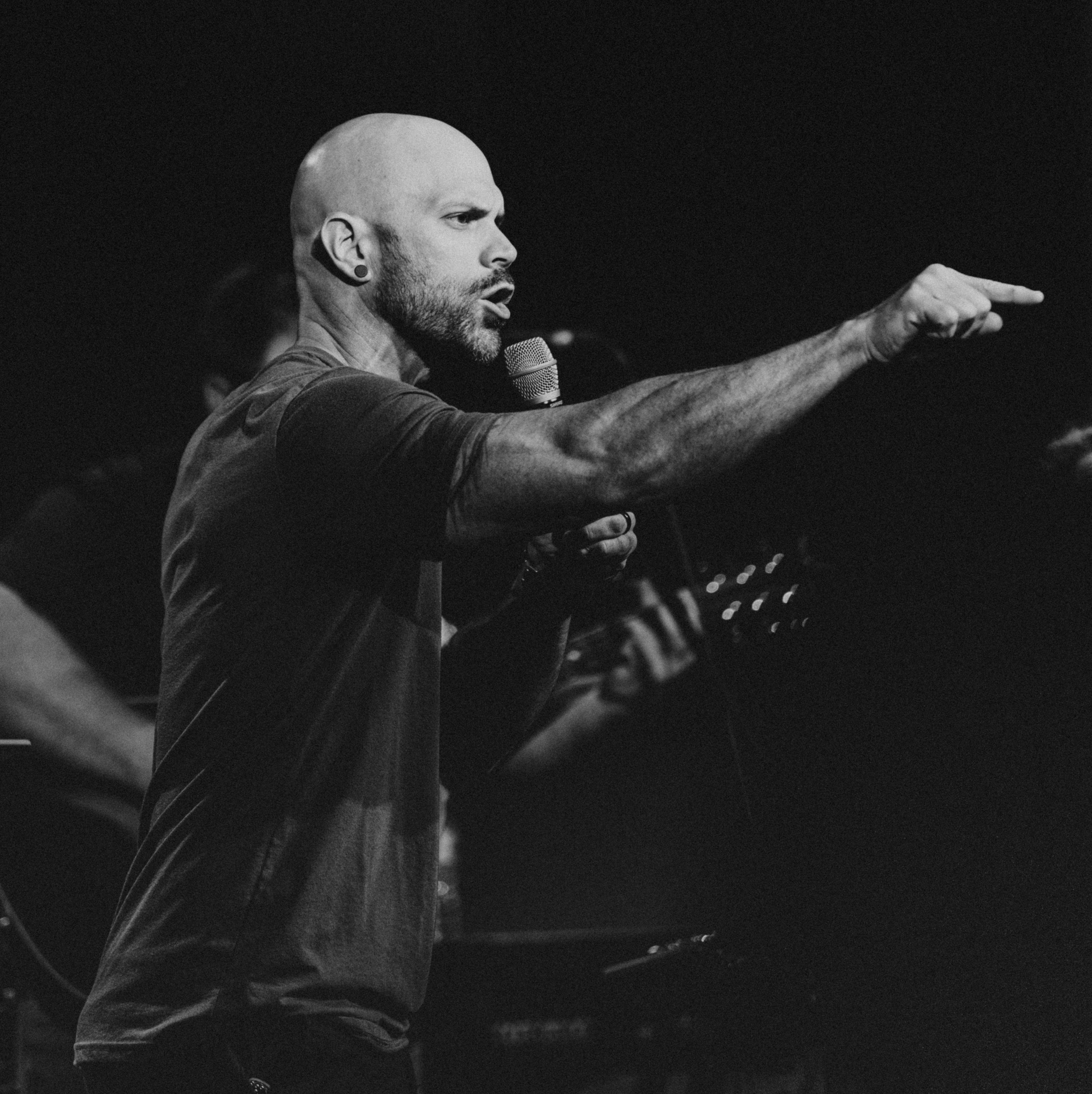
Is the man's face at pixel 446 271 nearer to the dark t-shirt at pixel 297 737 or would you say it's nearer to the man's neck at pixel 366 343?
the man's neck at pixel 366 343

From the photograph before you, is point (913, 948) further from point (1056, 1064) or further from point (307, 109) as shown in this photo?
point (307, 109)

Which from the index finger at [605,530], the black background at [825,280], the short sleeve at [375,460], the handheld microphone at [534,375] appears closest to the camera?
the short sleeve at [375,460]

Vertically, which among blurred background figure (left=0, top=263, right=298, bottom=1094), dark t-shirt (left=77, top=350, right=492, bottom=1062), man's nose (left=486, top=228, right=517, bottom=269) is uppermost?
man's nose (left=486, top=228, right=517, bottom=269)

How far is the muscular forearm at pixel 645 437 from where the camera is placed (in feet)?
3.42

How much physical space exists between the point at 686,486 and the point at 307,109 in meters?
1.95

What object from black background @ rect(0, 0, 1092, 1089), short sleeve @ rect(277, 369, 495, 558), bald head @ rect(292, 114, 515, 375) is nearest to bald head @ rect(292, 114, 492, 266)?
bald head @ rect(292, 114, 515, 375)

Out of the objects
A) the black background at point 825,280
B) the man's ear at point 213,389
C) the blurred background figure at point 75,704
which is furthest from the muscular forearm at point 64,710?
the man's ear at point 213,389

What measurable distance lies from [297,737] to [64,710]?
1461 millimetres

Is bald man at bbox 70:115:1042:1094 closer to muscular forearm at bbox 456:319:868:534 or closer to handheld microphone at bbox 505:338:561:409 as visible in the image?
muscular forearm at bbox 456:319:868:534

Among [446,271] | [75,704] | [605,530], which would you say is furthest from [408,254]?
[75,704]

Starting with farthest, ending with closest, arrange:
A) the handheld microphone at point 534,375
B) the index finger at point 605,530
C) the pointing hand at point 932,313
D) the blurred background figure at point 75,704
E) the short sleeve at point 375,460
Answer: the blurred background figure at point 75,704
the handheld microphone at point 534,375
the index finger at point 605,530
the short sleeve at point 375,460
the pointing hand at point 932,313

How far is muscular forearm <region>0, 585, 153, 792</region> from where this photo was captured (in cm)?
248

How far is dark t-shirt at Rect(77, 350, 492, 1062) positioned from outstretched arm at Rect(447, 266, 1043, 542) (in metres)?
0.04

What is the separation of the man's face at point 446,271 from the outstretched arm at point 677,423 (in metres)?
0.38
